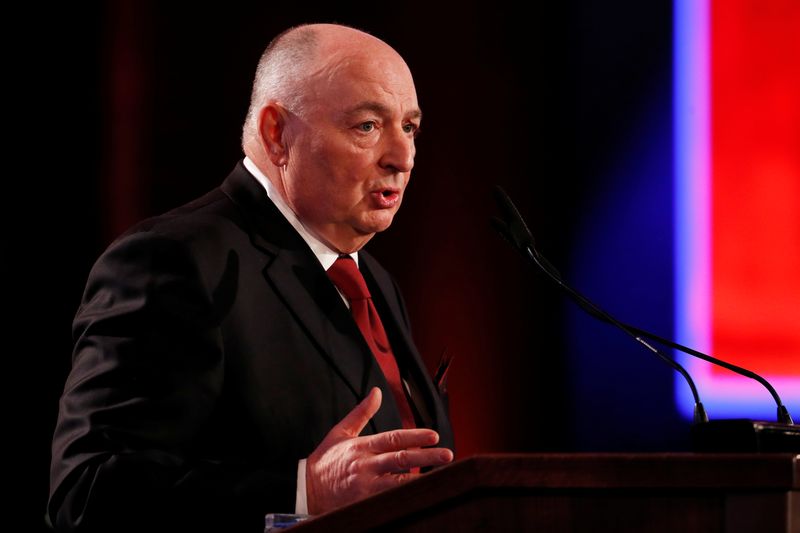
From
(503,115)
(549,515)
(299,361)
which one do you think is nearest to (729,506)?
(549,515)

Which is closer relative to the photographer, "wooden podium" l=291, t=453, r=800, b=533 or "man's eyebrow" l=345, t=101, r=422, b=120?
"wooden podium" l=291, t=453, r=800, b=533

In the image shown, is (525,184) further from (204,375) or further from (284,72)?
(204,375)

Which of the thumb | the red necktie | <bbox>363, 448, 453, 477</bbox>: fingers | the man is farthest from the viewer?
the red necktie

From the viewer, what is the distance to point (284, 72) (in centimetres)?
189

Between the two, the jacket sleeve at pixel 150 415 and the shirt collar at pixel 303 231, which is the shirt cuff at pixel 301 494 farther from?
the shirt collar at pixel 303 231

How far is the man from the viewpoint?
1.37 metres

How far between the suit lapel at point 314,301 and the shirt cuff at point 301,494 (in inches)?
12.5

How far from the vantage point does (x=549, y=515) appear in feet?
3.04

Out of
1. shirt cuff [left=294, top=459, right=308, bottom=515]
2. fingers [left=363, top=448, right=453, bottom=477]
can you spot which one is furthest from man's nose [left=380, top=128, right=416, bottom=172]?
fingers [left=363, top=448, right=453, bottom=477]

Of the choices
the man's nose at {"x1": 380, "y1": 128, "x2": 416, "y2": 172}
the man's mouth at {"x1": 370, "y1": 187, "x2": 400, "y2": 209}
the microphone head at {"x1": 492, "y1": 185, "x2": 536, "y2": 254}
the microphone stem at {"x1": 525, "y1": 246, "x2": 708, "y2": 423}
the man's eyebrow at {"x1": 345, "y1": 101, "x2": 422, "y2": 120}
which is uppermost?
the man's eyebrow at {"x1": 345, "y1": 101, "x2": 422, "y2": 120}

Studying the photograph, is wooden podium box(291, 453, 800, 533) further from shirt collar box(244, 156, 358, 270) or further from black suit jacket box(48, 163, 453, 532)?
shirt collar box(244, 156, 358, 270)

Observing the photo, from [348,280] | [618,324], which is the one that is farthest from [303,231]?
[618,324]

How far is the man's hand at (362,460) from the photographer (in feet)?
3.67

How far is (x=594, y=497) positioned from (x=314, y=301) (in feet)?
2.89
